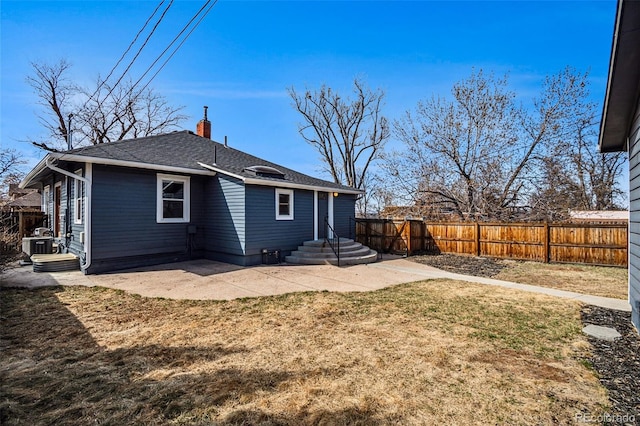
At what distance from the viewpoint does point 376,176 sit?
26250 mm

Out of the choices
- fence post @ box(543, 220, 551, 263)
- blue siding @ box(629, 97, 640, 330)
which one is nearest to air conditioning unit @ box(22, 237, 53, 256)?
blue siding @ box(629, 97, 640, 330)

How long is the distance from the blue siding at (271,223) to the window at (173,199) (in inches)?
95.7

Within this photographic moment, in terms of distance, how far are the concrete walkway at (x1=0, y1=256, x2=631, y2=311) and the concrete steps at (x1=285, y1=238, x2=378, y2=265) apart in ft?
1.62

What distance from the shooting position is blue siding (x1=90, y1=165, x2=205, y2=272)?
8531mm

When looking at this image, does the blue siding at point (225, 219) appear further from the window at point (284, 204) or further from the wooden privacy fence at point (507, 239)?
the wooden privacy fence at point (507, 239)

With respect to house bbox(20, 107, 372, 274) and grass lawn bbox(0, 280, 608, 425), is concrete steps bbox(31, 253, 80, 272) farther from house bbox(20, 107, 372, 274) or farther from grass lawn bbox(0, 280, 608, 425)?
grass lawn bbox(0, 280, 608, 425)

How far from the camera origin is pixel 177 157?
10.8 meters

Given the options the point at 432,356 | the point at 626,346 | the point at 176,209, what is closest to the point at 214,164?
the point at 176,209

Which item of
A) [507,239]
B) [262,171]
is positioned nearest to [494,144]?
[507,239]

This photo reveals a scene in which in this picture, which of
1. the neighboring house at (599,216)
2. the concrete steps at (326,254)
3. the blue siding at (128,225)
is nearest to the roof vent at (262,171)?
the concrete steps at (326,254)

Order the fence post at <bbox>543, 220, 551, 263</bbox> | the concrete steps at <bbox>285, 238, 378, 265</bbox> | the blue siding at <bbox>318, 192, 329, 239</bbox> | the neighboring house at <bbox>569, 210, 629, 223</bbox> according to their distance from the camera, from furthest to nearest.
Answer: the neighboring house at <bbox>569, 210, 629, 223</bbox> < the blue siding at <bbox>318, 192, 329, 239</bbox> < the fence post at <bbox>543, 220, 551, 263</bbox> < the concrete steps at <bbox>285, 238, 378, 265</bbox>

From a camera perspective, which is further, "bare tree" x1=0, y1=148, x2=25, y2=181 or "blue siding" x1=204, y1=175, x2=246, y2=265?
"bare tree" x1=0, y1=148, x2=25, y2=181

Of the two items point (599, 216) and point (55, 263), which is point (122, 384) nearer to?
point (55, 263)

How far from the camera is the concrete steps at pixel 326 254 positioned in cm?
1067
